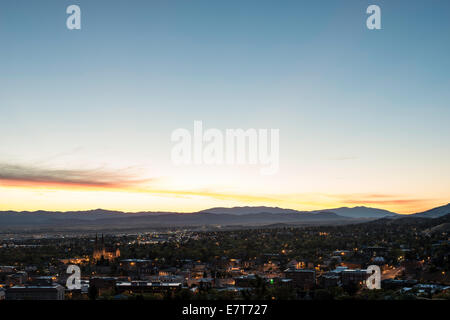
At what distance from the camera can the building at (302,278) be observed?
95025mm

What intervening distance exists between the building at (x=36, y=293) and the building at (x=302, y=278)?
4254 centimetres

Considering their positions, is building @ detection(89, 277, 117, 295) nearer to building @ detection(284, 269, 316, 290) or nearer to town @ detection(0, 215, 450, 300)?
town @ detection(0, 215, 450, 300)

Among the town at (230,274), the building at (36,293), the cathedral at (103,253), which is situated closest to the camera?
the town at (230,274)

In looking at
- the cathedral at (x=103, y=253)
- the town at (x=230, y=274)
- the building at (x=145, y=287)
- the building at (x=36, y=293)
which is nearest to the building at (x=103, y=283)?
the town at (x=230, y=274)

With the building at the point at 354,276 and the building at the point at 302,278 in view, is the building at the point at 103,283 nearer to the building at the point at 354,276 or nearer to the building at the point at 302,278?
the building at the point at 302,278

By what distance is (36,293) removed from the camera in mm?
81500

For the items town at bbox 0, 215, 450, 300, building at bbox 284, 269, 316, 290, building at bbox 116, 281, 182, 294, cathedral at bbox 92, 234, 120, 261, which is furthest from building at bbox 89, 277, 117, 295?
cathedral at bbox 92, 234, 120, 261

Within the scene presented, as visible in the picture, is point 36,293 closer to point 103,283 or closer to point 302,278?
point 103,283

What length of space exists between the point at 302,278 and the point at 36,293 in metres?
49.9

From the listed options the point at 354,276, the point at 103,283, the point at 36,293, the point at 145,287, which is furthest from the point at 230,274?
the point at 36,293
